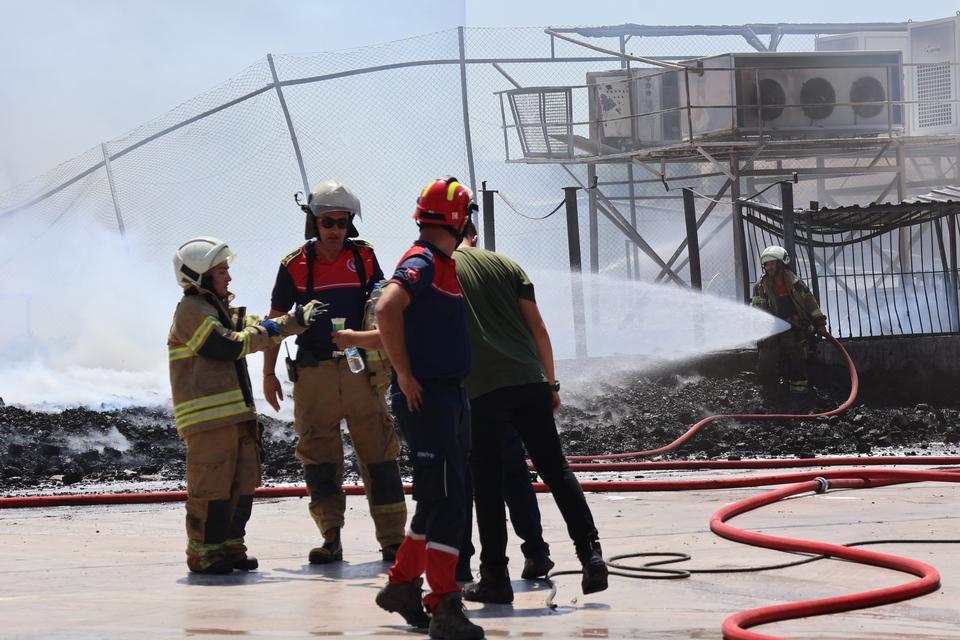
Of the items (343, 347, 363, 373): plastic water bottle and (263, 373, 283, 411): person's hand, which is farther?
(263, 373, 283, 411): person's hand

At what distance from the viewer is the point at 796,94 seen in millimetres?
19922

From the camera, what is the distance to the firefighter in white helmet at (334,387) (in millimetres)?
6512

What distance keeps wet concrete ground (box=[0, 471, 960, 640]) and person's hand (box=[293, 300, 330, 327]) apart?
41.4 inches

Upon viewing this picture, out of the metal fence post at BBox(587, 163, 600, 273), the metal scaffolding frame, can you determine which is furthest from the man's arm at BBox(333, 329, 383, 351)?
the metal fence post at BBox(587, 163, 600, 273)

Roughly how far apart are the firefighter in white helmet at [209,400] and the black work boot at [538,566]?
1309 millimetres

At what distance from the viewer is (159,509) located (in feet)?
29.2

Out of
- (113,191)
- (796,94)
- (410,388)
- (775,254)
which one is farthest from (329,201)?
(796,94)

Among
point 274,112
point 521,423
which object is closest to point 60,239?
point 274,112

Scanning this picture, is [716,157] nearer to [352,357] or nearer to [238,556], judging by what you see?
[238,556]

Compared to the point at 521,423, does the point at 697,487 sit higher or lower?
lower

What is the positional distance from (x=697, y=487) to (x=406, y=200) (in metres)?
8.40

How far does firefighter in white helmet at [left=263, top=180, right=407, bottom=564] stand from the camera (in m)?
6.51

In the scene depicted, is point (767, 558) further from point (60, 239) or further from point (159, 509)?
point (60, 239)

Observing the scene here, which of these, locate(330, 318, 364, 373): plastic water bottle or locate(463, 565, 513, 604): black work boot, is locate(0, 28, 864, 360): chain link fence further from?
locate(463, 565, 513, 604): black work boot
